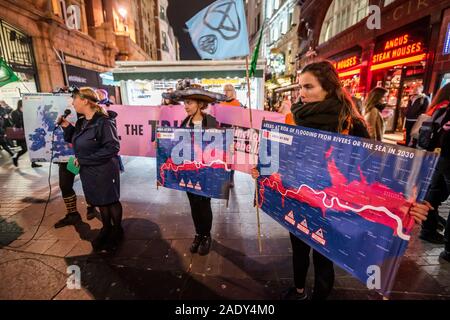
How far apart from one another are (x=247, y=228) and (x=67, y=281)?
7.97 feet

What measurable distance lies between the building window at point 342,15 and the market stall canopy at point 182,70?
10428mm

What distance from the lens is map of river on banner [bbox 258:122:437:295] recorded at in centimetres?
142

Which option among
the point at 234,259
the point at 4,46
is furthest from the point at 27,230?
the point at 4,46

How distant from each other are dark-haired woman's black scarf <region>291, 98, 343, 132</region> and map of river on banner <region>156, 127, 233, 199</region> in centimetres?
113

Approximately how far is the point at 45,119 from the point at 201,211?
352 cm

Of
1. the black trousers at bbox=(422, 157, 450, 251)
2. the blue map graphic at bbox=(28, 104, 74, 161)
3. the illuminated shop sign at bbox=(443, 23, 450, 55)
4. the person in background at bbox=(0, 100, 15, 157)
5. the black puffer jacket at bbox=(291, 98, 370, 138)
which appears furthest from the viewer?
the person in background at bbox=(0, 100, 15, 157)

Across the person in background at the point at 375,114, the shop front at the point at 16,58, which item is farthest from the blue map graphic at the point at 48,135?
the shop front at the point at 16,58

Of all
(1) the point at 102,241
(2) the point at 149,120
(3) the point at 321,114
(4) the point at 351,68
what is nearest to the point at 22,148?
(2) the point at 149,120

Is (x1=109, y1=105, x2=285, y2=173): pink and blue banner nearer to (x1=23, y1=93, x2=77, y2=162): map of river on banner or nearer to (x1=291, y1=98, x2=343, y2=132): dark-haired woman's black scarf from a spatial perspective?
(x1=23, y1=93, x2=77, y2=162): map of river on banner

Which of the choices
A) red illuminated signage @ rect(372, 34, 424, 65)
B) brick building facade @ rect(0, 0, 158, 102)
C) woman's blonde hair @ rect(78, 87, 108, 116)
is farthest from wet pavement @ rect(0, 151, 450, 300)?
red illuminated signage @ rect(372, 34, 424, 65)

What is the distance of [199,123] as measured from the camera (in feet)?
9.95
